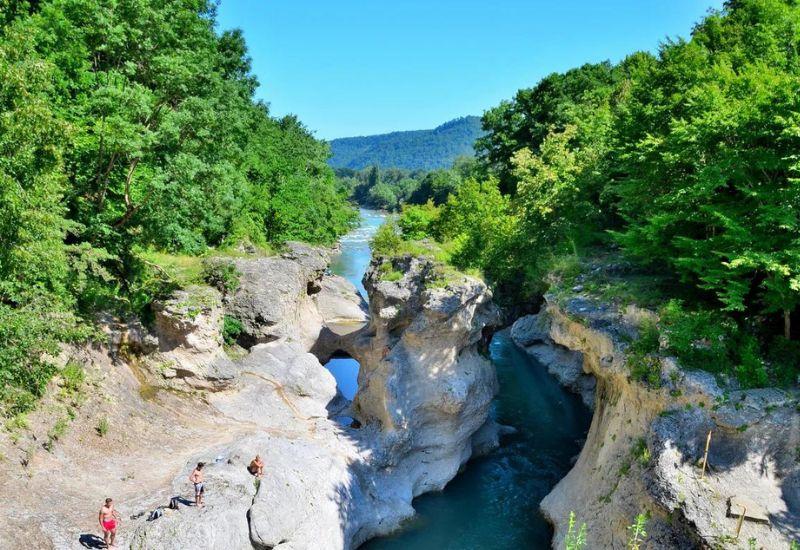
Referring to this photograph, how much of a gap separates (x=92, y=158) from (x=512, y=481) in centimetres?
2089

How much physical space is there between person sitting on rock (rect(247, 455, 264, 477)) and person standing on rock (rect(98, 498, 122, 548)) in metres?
4.21

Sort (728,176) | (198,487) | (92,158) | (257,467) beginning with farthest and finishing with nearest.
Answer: (92,158) < (257,467) < (198,487) < (728,176)

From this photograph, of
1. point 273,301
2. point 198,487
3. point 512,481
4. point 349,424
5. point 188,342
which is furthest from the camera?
point 273,301

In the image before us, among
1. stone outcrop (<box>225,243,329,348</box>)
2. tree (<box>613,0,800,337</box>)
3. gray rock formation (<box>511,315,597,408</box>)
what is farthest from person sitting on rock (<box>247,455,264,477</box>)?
gray rock formation (<box>511,315,597,408</box>)

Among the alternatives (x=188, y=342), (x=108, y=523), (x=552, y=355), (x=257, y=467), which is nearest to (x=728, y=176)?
(x=257, y=467)

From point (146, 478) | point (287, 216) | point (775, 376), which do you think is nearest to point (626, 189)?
point (775, 376)

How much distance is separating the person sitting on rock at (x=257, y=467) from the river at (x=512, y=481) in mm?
4913

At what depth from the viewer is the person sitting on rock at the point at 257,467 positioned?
17.3 m

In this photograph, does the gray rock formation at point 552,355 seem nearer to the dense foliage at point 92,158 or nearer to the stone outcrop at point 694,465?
the stone outcrop at point 694,465

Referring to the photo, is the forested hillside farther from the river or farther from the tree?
the river

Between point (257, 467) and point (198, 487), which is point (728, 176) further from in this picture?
point (198, 487)

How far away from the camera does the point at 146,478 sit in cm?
1716

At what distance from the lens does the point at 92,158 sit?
1975 centimetres

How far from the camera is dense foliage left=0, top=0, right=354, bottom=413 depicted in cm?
1462
